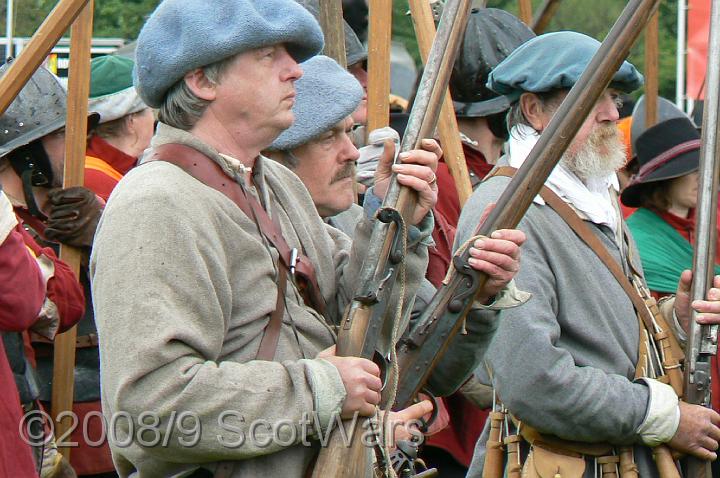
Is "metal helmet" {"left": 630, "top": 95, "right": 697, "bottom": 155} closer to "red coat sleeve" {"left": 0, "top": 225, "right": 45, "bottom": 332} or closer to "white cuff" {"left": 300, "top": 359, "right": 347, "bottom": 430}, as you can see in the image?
"red coat sleeve" {"left": 0, "top": 225, "right": 45, "bottom": 332}

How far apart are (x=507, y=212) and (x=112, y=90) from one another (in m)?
2.89

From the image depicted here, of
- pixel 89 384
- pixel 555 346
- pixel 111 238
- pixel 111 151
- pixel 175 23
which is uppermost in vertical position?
pixel 175 23

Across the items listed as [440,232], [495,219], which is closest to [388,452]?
[495,219]

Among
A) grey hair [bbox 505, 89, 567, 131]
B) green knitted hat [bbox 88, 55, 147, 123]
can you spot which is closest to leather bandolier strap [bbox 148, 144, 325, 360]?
grey hair [bbox 505, 89, 567, 131]

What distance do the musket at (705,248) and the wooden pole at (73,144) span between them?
2.14 m

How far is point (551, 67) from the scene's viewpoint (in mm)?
3861

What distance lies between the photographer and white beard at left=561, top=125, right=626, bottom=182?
3.86m

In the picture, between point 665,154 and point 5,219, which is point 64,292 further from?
point 665,154

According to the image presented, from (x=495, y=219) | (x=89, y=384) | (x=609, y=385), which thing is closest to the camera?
(x=495, y=219)

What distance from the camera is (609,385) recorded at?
3545mm

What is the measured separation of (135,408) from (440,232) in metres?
2.47

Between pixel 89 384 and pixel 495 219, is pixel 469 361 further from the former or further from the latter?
pixel 89 384

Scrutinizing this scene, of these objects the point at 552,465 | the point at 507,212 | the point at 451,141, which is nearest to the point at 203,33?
the point at 507,212

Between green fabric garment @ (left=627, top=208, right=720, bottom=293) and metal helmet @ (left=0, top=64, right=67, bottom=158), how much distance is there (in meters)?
2.46
